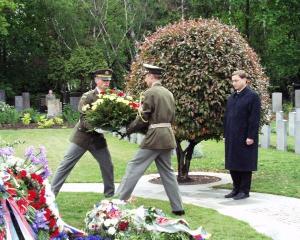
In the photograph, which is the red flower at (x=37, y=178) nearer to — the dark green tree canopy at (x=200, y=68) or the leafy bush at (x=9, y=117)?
the dark green tree canopy at (x=200, y=68)

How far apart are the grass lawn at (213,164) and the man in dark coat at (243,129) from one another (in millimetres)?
1044

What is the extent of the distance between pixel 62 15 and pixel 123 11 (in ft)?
14.1

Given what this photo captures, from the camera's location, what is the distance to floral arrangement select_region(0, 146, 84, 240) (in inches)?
202

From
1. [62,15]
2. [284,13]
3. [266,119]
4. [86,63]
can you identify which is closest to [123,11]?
[62,15]

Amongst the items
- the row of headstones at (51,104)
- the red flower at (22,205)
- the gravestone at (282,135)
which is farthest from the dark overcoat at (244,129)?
the row of headstones at (51,104)

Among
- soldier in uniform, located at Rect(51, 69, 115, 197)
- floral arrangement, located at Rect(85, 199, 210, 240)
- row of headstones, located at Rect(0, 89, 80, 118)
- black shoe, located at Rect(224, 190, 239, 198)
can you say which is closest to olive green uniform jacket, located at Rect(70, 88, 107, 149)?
soldier in uniform, located at Rect(51, 69, 115, 197)

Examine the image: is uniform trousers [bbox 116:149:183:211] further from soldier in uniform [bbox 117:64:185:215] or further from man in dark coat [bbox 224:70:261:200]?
man in dark coat [bbox 224:70:261:200]

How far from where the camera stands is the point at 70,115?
96.2 feet

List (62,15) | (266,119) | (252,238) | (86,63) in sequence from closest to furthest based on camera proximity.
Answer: (252,238) → (266,119) → (86,63) → (62,15)

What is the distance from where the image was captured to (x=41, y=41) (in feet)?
133

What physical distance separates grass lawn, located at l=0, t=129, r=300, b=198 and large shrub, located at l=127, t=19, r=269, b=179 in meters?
1.49

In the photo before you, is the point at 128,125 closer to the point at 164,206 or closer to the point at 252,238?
the point at 164,206

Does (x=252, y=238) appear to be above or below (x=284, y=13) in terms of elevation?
below

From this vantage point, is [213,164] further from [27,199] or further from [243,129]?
[27,199]
